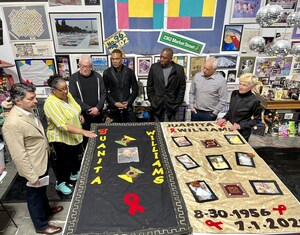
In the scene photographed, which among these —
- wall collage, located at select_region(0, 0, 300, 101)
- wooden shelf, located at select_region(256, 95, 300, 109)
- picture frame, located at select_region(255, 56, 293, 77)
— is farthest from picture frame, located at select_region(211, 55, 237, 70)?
wooden shelf, located at select_region(256, 95, 300, 109)

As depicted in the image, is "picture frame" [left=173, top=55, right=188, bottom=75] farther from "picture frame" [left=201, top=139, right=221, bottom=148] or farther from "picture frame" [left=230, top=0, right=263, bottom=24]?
"picture frame" [left=201, top=139, right=221, bottom=148]

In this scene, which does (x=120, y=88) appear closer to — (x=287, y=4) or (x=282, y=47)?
(x=282, y=47)

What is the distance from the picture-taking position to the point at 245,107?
2504mm

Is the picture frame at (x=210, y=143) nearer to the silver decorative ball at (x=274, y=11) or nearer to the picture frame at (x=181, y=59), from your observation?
the silver decorative ball at (x=274, y=11)

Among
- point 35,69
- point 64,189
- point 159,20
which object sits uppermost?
point 159,20

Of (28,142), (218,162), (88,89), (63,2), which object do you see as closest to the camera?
(28,142)

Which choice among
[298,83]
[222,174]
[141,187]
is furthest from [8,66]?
[298,83]

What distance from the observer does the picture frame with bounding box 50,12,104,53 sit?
3344mm

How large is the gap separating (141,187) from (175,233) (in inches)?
17.5

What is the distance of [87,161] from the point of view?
1.97 meters

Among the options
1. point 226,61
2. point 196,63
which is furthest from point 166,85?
Result: point 226,61

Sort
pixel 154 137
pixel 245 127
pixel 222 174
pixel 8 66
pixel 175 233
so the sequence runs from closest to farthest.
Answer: pixel 175 233, pixel 222 174, pixel 154 137, pixel 245 127, pixel 8 66

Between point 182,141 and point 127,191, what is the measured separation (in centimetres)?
84

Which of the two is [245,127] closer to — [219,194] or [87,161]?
[219,194]
